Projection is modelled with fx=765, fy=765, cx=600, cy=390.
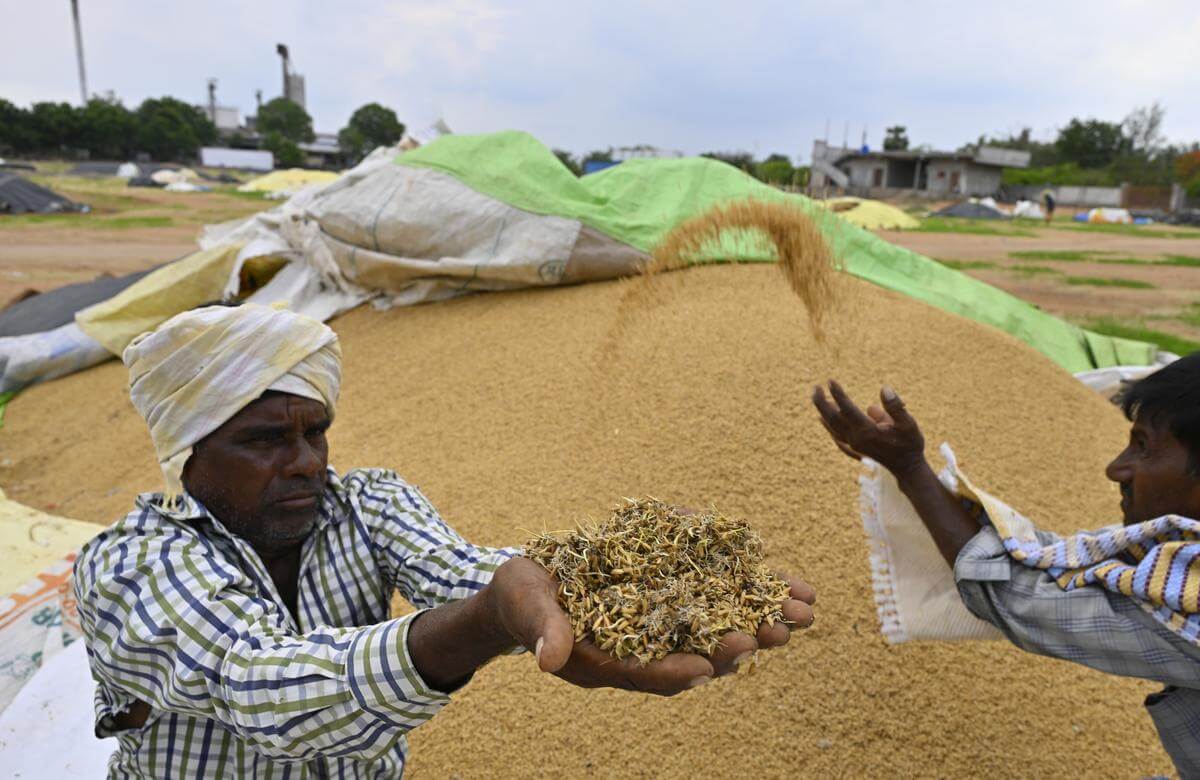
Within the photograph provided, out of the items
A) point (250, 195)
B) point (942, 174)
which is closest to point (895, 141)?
point (942, 174)

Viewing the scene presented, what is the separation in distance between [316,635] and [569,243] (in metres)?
2.82

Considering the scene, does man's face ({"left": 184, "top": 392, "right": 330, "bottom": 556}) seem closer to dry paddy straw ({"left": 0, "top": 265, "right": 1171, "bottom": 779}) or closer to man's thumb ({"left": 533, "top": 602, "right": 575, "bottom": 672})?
man's thumb ({"left": 533, "top": 602, "right": 575, "bottom": 672})

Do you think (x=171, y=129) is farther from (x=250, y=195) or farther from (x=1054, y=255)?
(x=1054, y=255)

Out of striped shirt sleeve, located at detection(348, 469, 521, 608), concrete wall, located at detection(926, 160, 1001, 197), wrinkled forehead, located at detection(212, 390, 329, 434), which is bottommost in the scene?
striped shirt sleeve, located at detection(348, 469, 521, 608)

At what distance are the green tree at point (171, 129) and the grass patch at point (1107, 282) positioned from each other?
42.5 meters

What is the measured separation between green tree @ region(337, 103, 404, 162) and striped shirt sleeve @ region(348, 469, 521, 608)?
51810 millimetres

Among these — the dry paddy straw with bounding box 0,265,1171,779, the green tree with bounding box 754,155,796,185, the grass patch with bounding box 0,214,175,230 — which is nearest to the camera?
the dry paddy straw with bounding box 0,265,1171,779

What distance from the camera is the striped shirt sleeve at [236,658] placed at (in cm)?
90

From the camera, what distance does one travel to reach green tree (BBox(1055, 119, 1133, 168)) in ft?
138

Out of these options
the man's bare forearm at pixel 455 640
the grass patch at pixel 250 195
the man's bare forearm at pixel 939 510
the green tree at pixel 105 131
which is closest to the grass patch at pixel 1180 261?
the man's bare forearm at pixel 939 510

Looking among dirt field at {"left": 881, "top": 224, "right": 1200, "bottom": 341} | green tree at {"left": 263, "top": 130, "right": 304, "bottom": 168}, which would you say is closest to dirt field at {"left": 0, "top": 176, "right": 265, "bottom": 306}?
dirt field at {"left": 881, "top": 224, "right": 1200, "bottom": 341}

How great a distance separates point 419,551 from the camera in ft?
4.14

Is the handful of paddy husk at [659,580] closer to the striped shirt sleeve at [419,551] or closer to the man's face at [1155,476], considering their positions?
the striped shirt sleeve at [419,551]

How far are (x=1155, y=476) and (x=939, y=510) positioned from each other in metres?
0.38
